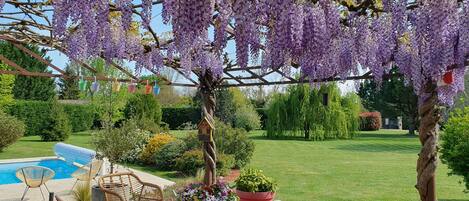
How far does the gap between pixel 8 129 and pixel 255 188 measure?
941 cm

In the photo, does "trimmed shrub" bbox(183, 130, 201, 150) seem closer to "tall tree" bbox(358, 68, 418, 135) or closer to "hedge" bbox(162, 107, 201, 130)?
"tall tree" bbox(358, 68, 418, 135)

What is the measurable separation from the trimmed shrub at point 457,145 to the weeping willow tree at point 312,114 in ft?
39.9

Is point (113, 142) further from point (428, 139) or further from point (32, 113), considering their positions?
point (32, 113)

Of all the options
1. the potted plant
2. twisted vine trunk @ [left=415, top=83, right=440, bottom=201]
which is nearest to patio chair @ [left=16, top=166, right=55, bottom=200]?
the potted plant

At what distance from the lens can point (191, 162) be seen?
30.9 feet

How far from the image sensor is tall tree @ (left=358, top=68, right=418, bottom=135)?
24219 mm

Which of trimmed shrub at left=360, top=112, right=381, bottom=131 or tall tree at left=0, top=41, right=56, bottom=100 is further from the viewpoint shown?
trimmed shrub at left=360, top=112, right=381, bottom=131

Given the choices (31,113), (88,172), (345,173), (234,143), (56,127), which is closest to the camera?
(88,172)

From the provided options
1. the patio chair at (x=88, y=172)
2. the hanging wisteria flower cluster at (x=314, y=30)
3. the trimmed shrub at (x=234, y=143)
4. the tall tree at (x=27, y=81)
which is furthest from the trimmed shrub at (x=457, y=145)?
the tall tree at (x=27, y=81)

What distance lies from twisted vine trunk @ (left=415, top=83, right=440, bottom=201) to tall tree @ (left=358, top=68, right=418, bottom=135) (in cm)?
1894

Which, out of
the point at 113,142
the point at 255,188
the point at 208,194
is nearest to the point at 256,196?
the point at 255,188

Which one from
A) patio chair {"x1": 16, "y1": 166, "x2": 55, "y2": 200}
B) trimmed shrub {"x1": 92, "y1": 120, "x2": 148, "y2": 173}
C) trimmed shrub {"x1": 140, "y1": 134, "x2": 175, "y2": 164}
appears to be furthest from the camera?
trimmed shrub {"x1": 140, "y1": 134, "x2": 175, "y2": 164}

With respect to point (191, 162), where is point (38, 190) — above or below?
below

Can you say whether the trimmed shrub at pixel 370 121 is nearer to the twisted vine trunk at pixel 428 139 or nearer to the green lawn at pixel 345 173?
the green lawn at pixel 345 173
